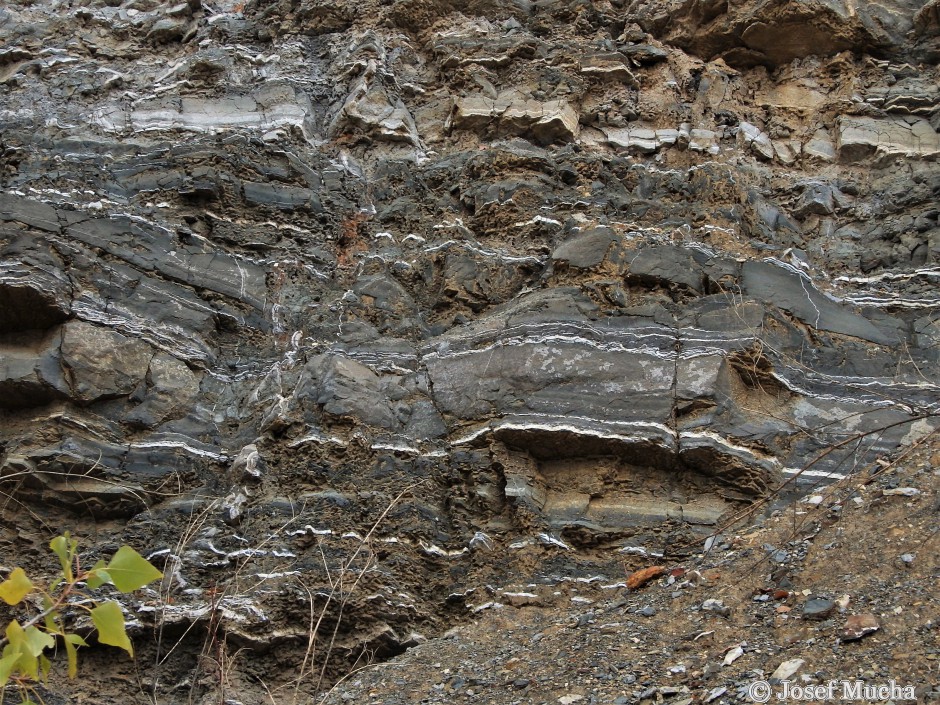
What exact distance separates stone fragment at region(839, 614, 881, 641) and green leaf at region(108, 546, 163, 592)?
141 inches

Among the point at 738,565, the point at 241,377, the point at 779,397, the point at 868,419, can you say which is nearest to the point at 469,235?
the point at 241,377

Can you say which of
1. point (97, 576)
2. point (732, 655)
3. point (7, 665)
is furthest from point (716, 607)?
point (7, 665)

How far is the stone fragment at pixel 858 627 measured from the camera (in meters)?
4.93

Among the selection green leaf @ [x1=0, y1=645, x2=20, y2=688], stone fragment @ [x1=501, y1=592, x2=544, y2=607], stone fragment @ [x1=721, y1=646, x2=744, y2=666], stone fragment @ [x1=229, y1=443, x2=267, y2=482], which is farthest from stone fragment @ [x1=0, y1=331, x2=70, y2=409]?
green leaf @ [x1=0, y1=645, x2=20, y2=688]

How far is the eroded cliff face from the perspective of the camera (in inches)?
289

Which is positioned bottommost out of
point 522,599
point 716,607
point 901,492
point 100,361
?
point 522,599

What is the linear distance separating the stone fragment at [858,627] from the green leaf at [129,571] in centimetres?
358

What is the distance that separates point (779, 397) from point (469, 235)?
312 cm

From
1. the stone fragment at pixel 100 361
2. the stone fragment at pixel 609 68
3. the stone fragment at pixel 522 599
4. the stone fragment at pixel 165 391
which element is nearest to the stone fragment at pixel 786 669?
the stone fragment at pixel 522 599

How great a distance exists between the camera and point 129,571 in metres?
2.50

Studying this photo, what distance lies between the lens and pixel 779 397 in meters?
7.94

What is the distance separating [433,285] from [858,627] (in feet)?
16.7

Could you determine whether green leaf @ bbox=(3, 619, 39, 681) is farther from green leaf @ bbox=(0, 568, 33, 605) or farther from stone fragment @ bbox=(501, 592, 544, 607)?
stone fragment @ bbox=(501, 592, 544, 607)

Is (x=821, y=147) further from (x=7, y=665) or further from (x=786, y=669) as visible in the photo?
(x=7, y=665)
